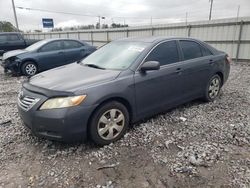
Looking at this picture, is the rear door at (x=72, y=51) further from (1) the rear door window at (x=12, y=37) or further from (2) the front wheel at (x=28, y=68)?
(1) the rear door window at (x=12, y=37)

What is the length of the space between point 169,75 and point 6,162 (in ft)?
9.25

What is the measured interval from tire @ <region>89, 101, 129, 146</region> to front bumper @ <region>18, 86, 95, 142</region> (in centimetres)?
13

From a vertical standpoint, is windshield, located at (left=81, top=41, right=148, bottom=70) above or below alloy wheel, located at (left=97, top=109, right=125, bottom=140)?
above

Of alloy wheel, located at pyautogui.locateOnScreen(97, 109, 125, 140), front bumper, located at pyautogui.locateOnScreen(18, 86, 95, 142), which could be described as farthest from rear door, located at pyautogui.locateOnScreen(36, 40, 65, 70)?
alloy wheel, located at pyautogui.locateOnScreen(97, 109, 125, 140)

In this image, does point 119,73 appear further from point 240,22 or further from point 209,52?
point 240,22

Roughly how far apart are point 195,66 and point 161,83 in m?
1.06

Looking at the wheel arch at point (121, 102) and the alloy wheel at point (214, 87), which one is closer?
the wheel arch at point (121, 102)

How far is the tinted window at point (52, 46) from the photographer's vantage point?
8789 mm

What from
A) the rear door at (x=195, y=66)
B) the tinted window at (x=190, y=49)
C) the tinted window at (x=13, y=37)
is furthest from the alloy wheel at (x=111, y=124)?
the tinted window at (x=13, y=37)

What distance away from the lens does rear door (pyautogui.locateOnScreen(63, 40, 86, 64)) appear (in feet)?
30.3

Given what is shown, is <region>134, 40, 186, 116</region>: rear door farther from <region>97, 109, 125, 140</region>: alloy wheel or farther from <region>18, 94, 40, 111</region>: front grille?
<region>18, 94, 40, 111</region>: front grille

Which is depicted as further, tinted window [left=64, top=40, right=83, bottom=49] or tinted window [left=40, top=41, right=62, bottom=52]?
tinted window [left=64, top=40, right=83, bottom=49]

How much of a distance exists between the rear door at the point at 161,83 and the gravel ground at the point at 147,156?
0.36m

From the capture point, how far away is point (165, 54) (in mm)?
4098
